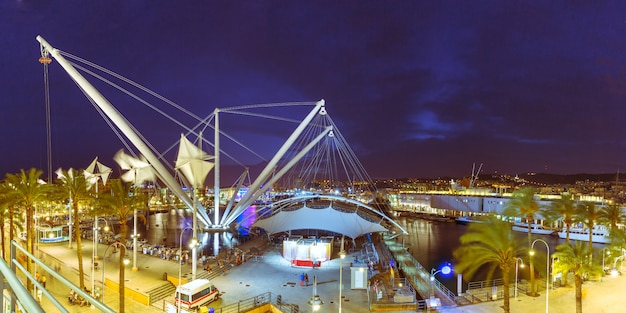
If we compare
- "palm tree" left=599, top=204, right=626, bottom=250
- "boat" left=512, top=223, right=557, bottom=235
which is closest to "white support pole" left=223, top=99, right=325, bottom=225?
"palm tree" left=599, top=204, right=626, bottom=250

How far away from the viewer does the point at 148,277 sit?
2788 cm

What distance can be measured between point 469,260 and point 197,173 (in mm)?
23542

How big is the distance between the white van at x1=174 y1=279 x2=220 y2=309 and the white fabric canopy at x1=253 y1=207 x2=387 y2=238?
2044 cm

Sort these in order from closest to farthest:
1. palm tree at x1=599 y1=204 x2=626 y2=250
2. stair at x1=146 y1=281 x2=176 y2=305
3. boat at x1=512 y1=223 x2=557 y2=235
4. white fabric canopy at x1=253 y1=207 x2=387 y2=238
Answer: stair at x1=146 y1=281 x2=176 y2=305
palm tree at x1=599 y1=204 x2=626 y2=250
white fabric canopy at x1=253 y1=207 x2=387 y2=238
boat at x1=512 y1=223 x2=557 y2=235

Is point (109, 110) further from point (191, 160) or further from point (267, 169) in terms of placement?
point (267, 169)

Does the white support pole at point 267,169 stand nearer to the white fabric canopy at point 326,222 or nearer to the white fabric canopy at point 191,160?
the white fabric canopy at point 326,222

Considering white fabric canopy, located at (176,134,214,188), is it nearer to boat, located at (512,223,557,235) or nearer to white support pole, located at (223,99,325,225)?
white support pole, located at (223,99,325,225)

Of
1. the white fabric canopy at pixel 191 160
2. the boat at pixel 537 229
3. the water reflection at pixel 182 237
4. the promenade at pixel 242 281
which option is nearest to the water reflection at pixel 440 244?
the boat at pixel 537 229

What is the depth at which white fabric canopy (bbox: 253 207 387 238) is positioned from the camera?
43438 millimetres

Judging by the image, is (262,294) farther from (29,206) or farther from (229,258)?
(29,206)

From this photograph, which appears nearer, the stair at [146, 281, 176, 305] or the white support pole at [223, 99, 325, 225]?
the stair at [146, 281, 176, 305]

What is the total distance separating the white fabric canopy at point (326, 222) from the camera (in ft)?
143

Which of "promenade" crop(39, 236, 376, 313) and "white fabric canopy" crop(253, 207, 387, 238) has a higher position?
"white fabric canopy" crop(253, 207, 387, 238)

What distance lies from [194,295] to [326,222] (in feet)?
76.3
